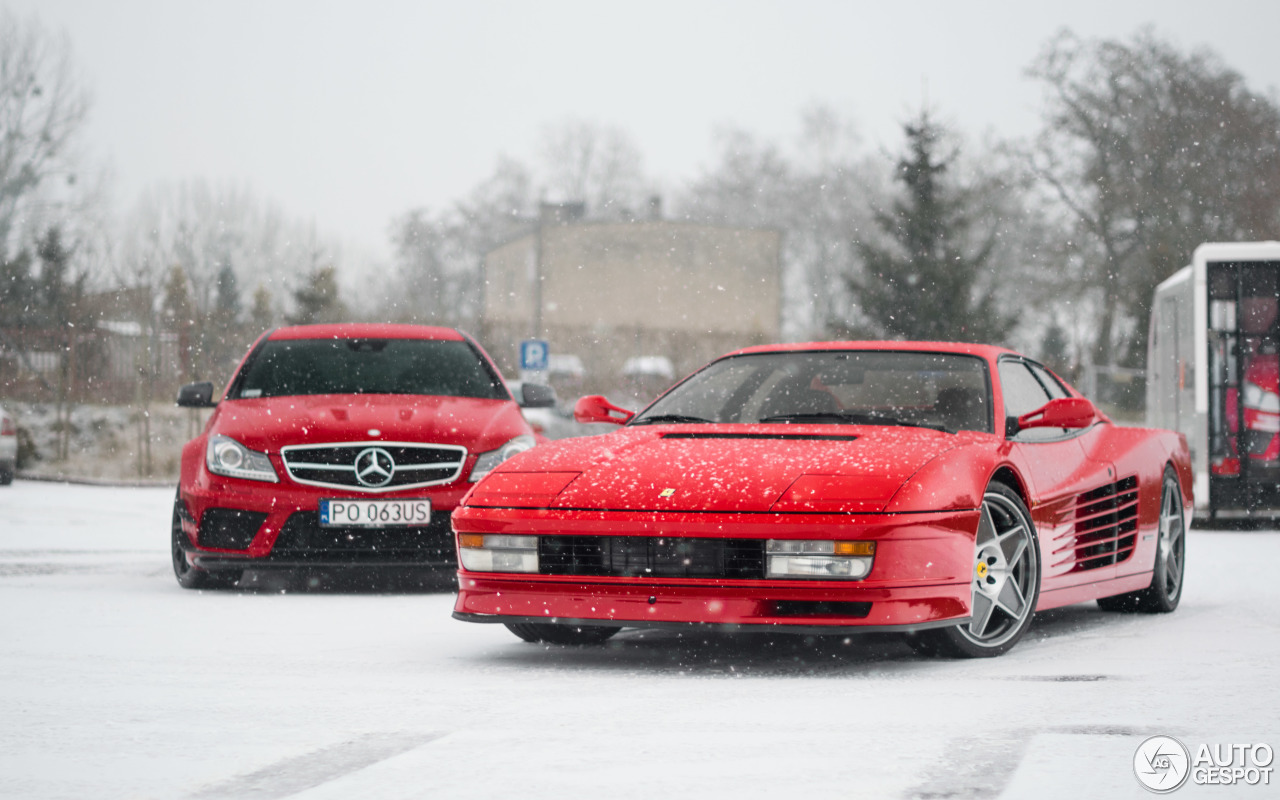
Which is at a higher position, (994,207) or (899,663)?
(994,207)

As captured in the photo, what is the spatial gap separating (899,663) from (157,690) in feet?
8.52

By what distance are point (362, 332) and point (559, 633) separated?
432cm

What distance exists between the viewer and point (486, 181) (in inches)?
3078

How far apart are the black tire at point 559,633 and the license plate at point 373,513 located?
214 centimetres

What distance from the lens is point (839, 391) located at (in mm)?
7238

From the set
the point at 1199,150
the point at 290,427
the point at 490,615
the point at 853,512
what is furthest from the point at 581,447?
the point at 1199,150

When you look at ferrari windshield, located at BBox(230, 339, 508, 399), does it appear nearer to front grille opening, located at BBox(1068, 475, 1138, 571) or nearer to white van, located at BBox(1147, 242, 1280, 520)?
front grille opening, located at BBox(1068, 475, 1138, 571)

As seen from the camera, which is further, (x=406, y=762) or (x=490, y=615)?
(x=490, y=615)

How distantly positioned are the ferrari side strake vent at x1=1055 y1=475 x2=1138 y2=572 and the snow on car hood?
3.30m

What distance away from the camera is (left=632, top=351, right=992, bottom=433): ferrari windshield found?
6926 millimetres

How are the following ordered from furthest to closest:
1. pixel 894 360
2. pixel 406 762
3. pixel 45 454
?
pixel 45 454, pixel 894 360, pixel 406 762

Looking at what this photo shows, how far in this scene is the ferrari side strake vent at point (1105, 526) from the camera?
7.18 m

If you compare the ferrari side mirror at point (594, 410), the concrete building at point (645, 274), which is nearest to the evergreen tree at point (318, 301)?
the ferrari side mirror at point (594, 410)

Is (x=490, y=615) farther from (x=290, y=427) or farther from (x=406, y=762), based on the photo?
(x=290, y=427)
